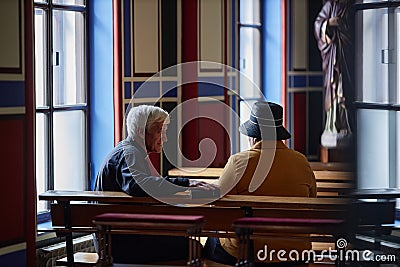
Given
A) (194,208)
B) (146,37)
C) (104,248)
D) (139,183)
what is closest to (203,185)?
(194,208)

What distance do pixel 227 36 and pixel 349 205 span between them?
580 centimetres

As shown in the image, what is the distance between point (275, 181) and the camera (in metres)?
3.28

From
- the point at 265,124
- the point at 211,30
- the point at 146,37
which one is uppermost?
the point at 211,30

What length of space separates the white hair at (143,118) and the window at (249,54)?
3297 millimetres

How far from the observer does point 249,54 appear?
7242 millimetres

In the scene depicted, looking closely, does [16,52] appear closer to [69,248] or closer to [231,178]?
[69,248]

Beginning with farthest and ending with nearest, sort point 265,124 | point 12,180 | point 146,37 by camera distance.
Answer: point 146,37 < point 12,180 < point 265,124

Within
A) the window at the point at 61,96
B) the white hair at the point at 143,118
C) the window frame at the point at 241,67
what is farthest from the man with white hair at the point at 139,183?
the window frame at the point at 241,67

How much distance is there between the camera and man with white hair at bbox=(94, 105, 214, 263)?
338cm

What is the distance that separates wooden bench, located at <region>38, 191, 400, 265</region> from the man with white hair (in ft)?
0.19

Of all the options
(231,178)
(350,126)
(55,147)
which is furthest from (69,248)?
(350,126)

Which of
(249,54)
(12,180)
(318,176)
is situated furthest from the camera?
(249,54)

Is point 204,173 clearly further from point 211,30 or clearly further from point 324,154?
point 324,154

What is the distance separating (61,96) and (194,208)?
6.45 feet
